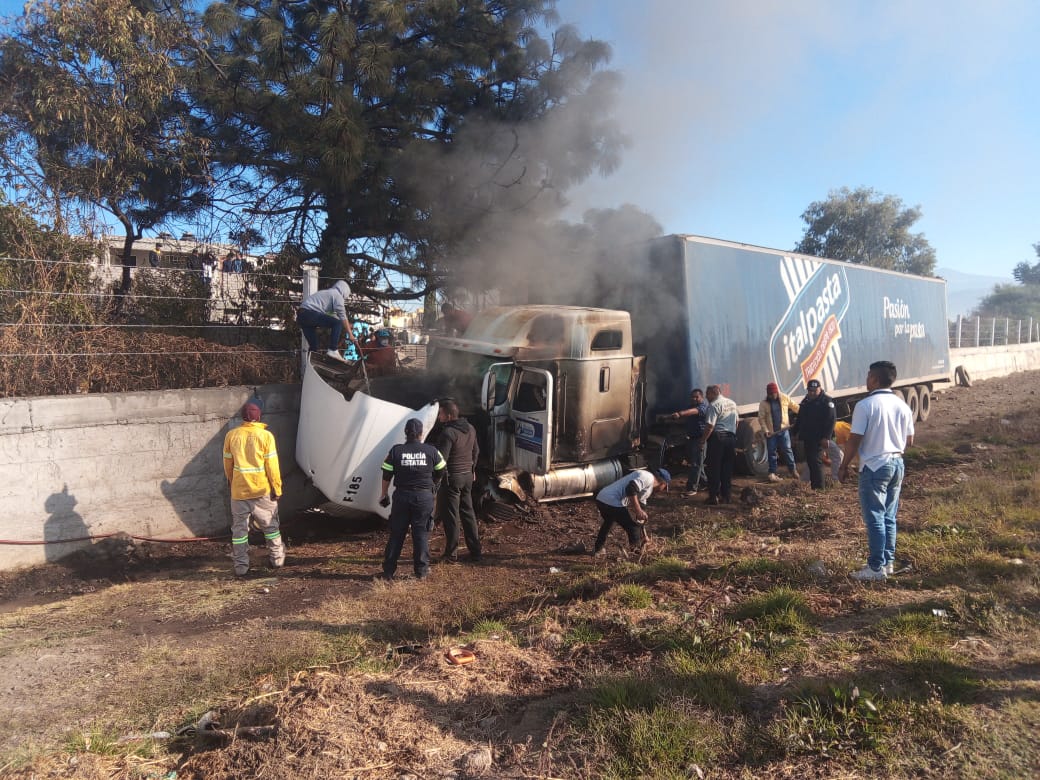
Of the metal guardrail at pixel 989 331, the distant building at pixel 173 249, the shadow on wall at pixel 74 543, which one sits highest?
the metal guardrail at pixel 989 331

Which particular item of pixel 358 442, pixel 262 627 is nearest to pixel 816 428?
pixel 358 442

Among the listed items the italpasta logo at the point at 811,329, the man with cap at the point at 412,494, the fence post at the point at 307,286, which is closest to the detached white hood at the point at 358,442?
the man with cap at the point at 412,494

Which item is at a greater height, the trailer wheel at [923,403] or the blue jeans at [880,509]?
the trailer wheel at [923,403]

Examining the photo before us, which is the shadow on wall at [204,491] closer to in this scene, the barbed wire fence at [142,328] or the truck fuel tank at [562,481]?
the barbed wire fence at [142,328]

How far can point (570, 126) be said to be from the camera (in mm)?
9656

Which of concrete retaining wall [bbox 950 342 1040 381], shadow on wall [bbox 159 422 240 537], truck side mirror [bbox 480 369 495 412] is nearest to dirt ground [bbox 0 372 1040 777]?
shadow on wall [bbox 159 422 240 537]

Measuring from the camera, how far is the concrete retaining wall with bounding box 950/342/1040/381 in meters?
21.3

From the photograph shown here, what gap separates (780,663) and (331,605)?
9.92 ft

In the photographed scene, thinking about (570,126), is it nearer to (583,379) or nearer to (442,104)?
(442,104)

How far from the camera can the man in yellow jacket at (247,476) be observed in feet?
17.6

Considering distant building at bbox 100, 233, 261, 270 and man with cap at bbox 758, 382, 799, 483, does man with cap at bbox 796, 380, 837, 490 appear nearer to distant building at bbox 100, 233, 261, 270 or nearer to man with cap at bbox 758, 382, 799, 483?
man with cap at bbox 758, 382, 799, 483

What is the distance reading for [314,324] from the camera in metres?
6.95

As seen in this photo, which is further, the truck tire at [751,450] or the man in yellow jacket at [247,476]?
the truck tire at [751,450]

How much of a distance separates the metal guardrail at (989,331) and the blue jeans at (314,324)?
76.7ft
